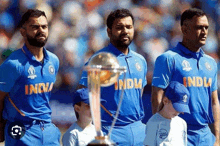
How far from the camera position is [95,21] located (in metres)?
7.95

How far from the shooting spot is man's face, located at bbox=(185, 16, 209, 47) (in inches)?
199

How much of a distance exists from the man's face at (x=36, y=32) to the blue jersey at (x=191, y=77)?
1.03 meters

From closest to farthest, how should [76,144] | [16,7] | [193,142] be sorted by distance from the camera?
1. [76,144]
2. [193,142]
3. [16,7]

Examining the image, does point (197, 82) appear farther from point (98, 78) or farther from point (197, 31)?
point (98, 78)

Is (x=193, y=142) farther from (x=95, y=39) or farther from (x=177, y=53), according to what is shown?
(x=95, y=39)

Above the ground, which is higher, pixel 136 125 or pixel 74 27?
pixel 74 27

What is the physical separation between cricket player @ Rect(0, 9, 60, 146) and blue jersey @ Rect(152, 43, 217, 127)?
3.26 feet

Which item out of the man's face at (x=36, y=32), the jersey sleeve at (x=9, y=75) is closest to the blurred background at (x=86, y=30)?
the man's face at (x=36, y=32)

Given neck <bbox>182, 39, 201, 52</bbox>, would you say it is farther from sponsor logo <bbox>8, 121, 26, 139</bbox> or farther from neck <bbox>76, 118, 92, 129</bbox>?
sponsor logo <bbox>8, 121, 26, 139</bbox>

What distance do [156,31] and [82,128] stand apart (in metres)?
3.94

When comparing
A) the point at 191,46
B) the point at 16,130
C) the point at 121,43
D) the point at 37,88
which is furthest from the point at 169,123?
the point at 16,130

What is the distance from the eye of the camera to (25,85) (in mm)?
4770

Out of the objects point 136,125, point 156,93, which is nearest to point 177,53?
point 156,93

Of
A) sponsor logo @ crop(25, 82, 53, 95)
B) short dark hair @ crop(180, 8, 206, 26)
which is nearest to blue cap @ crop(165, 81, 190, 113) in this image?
short dark hair @ crop(180, 8, 206, 26)
